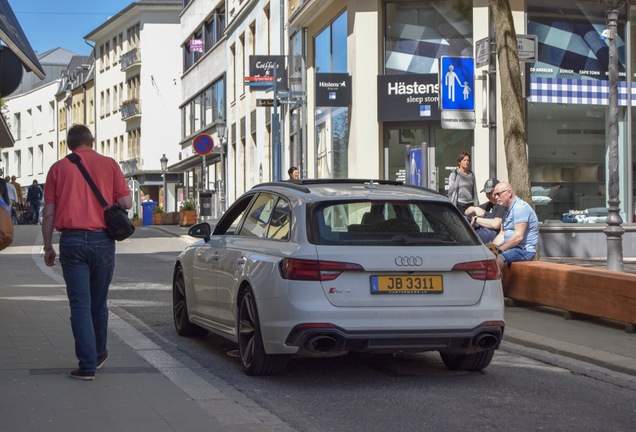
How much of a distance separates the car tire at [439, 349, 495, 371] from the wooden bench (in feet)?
8.12

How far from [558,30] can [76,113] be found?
236ft

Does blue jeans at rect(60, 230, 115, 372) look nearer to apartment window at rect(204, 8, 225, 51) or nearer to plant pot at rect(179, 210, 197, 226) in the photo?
plant pot at rect(179, 210, 197, 226)

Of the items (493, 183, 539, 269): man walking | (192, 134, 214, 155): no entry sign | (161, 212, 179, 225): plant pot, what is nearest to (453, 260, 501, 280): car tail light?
(493, 183, 539, 269): man walking

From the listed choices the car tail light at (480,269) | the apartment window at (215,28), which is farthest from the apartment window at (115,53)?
the car tail light at (480,269)

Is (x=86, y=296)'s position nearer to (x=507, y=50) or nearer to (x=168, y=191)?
(x=507, y=50)

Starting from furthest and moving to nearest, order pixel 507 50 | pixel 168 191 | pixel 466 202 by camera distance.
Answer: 1. pixel 168 191
2. pixel 466 202
3. pixel 507 50

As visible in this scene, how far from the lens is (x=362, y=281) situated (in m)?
7.87

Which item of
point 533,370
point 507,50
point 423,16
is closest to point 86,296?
point 533,370

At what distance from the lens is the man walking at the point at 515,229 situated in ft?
42.5

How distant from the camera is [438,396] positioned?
25.5 ft

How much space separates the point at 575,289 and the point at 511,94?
14.5 ft

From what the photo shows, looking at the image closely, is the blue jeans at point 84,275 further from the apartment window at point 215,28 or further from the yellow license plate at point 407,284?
the apartment window at point 215,28

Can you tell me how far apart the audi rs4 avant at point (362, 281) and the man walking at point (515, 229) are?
4290 millimetres

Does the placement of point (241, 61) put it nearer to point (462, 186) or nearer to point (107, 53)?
point (462, 186)
